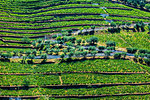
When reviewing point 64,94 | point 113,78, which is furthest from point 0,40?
point 113,78

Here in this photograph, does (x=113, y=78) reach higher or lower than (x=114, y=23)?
lower

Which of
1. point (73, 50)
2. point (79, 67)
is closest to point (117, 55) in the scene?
point (79, 67)

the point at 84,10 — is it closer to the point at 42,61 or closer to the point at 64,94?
the point at 42,61

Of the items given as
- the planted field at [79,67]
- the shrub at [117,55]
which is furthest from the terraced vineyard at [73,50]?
the shrub at [117,55]

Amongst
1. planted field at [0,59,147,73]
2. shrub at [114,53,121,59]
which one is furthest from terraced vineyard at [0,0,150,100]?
shrub at [114,53,121,59]

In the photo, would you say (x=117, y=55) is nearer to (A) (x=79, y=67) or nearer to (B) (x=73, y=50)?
(A) (x=79, y=67)

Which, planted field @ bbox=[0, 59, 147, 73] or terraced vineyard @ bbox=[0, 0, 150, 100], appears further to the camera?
planted field @ bbox=[0, 59, 147, 73]

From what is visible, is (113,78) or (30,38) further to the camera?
(30,38)

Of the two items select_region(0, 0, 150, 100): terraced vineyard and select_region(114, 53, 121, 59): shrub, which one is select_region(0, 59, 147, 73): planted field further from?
select_region(114, 53, 121, 59): shrub
